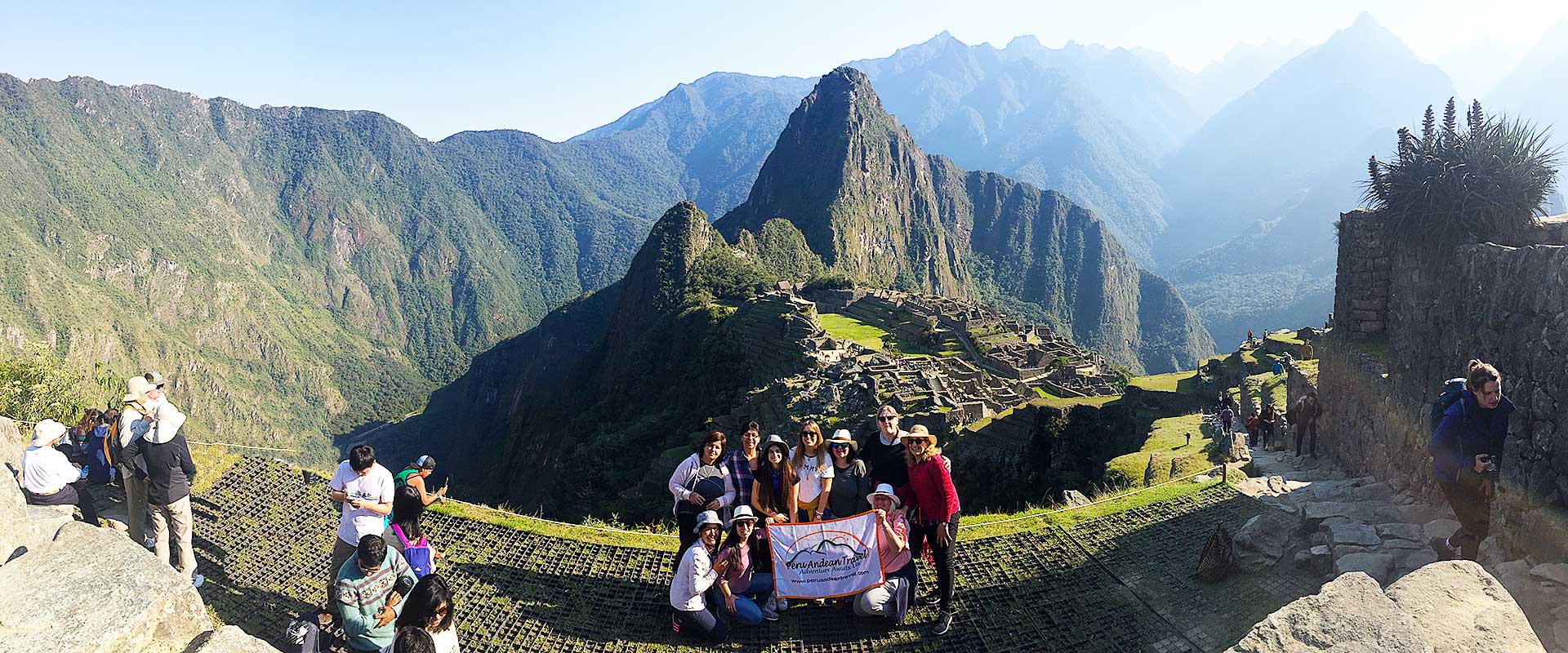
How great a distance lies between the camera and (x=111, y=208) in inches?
6432

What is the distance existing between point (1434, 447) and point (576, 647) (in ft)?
23.3

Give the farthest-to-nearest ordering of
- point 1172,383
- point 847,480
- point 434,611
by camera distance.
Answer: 1. point 1172,383
2. point 847,480
3. point 434,611

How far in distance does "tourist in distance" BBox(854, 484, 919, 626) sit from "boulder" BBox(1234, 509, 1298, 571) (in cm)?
321

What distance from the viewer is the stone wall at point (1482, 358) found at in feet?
18.7

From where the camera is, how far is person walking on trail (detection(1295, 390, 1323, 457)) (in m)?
11.9

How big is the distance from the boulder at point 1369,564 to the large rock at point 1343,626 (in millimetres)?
2098

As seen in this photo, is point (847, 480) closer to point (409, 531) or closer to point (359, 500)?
point (409, 531)

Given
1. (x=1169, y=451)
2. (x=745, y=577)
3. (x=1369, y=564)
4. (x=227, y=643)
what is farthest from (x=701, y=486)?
(x=1169, y=451)

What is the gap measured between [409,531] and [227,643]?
2.15 meters

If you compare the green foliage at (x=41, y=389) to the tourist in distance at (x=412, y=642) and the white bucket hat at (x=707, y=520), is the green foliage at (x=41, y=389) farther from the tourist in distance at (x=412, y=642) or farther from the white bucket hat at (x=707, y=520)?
the white bucket hat at (x=707, y=520)

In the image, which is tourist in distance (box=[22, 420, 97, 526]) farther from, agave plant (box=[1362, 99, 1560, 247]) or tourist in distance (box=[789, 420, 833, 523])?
agave plant (box=[1362, 99, 1560, 247])

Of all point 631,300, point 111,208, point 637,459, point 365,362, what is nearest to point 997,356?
point 637,459

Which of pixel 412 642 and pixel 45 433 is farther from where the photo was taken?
pixel 45 433

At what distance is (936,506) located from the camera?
6125mm
